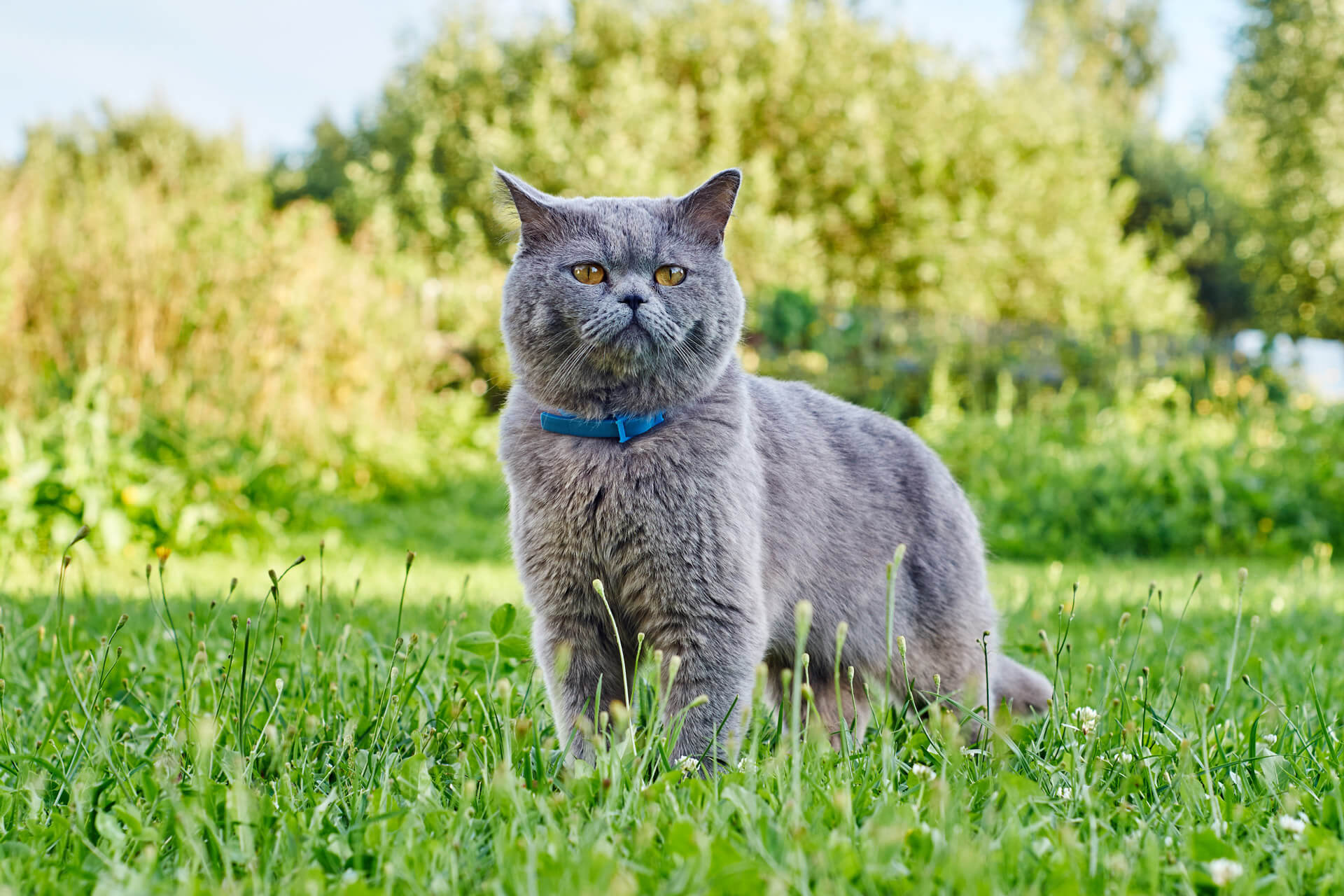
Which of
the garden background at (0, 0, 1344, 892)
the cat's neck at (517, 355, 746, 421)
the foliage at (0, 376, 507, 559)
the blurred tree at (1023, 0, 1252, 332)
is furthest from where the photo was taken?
the blurred tree at (1023, 0, 1252, 332)

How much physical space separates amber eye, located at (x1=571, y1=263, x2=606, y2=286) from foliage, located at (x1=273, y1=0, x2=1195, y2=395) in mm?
9012

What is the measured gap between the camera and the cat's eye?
1.88 metres

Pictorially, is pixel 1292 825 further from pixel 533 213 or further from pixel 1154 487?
pixel 1154 487

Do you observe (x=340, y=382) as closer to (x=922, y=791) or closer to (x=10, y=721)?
(x=10, y=721)

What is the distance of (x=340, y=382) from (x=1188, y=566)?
5.55m

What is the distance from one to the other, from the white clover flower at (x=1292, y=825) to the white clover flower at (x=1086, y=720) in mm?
361

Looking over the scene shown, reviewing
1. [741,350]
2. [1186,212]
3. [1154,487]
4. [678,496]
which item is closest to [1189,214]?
[1186,212]

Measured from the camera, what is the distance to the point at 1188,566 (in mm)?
4996

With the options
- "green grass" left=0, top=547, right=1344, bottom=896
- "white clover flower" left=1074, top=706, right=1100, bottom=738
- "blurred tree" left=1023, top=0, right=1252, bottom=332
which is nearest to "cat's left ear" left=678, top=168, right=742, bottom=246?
"green grass" left=0, top=547, right=1344, bottom=896

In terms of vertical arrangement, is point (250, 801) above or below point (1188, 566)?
above

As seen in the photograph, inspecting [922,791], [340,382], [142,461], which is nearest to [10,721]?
[922,791]

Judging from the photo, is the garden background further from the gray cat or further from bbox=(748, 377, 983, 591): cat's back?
bbox=(748, 377, 983, 591): cat's back

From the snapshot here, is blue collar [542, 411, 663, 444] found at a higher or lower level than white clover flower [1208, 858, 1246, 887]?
higher

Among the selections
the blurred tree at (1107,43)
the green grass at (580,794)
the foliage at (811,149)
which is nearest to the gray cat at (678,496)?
the green grass at (580,794)
